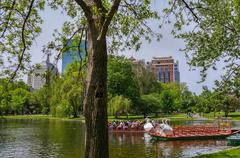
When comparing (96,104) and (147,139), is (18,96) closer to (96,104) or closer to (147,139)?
(147,139)

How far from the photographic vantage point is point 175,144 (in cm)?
2612

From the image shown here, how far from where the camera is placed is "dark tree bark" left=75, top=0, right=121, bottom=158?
21.9ft

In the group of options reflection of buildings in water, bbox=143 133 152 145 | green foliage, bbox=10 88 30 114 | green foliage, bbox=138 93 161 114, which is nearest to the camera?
green foliage, bbox=10 88 30 114

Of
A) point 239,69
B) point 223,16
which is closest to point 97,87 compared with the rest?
point 223,16

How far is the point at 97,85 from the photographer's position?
22.5 ft

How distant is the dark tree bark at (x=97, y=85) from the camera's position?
6.67 meters

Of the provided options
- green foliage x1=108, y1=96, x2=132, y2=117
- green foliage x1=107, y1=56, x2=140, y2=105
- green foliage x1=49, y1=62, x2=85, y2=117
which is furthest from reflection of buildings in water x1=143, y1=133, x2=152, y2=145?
green foliage x1=107, y1=56, x2=140, y2=105

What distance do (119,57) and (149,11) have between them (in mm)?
2409

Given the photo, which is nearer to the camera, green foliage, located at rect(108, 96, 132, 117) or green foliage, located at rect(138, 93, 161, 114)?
green foliage, located at rect(108, 96, 132, 117)

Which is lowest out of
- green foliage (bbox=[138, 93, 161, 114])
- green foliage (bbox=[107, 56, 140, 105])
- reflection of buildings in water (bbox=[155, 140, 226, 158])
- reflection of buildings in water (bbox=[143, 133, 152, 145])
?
reflection of buildings in water (bbox=[155, 140, 226, 158])

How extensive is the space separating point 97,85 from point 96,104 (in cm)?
38

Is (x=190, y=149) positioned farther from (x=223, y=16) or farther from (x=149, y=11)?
(x=149, y=11)

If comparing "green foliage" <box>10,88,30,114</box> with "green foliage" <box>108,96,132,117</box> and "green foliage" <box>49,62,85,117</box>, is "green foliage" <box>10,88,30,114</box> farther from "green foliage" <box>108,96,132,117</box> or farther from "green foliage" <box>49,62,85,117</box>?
"green foliage" <box>108,96,132,117</box>

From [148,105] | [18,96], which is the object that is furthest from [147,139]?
[148,105]
